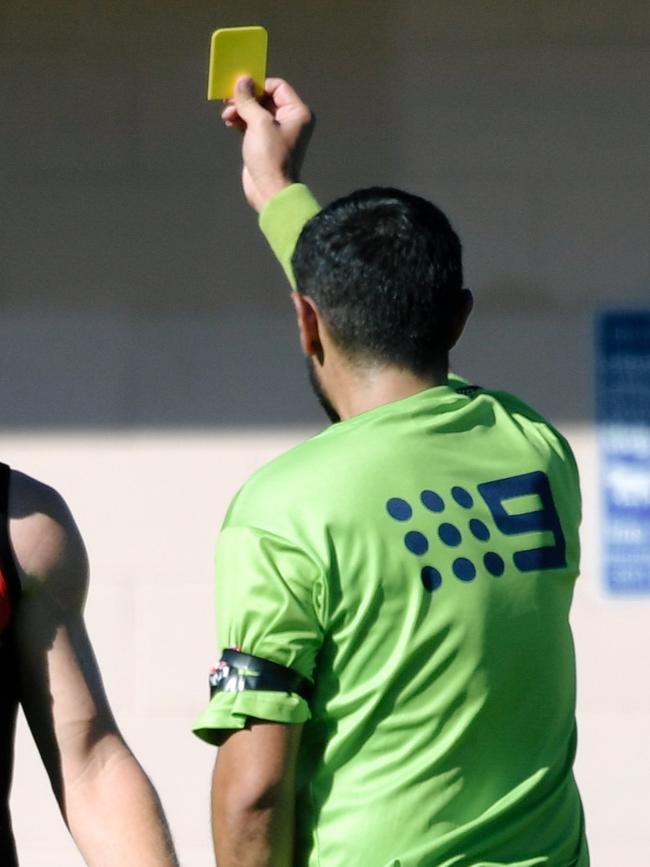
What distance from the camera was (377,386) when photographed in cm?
183

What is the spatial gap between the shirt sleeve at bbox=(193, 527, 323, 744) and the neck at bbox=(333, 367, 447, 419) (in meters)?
0.24

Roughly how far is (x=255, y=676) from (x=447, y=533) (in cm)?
27

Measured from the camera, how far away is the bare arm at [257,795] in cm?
167

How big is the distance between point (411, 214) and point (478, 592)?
18.2 inches

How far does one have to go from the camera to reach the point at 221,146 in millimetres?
3668

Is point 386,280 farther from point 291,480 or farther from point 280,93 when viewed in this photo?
point 280,93

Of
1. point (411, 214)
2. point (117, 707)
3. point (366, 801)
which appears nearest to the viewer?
point (366, 801)

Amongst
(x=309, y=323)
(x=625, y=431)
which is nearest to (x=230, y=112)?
(x=309, y=323)

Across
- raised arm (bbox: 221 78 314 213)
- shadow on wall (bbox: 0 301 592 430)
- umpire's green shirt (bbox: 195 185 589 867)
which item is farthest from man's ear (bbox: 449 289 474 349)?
shadow on wall (bbox: 0 301 592 430)

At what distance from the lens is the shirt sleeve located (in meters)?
1.66

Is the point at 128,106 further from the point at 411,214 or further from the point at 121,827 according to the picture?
the point at 121,827

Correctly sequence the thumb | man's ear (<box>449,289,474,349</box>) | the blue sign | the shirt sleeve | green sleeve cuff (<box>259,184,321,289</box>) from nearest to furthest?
1. the shirt sleeve
2. man's ear (<box>449,289,474,349</box>)
3. green sleeve cuff (<box>259,184,321,289</box>)
4. the thumb
5. the blue sign

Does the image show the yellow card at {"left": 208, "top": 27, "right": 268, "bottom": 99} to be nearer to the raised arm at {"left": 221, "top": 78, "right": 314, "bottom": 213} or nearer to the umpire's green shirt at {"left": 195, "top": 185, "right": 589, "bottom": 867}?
the raised arm at {"left": 221, "top": 78, "right": 314, "bottom": 213}

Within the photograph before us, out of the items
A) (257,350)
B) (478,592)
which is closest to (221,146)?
(257,350)
